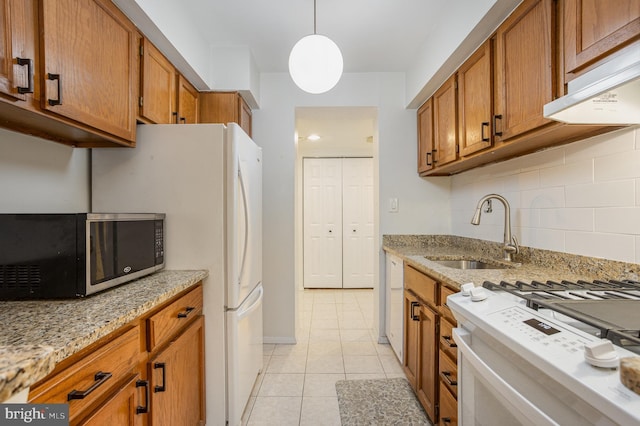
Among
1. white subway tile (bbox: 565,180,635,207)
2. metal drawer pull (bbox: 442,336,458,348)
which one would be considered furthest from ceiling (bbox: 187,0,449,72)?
metal drawer pull (bbox: 442,336,458,348)

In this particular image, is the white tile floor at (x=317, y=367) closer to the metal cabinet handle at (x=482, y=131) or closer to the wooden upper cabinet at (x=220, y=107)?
the metal cabinet handle at (x=482, y=131)

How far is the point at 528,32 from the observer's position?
1.24 metres

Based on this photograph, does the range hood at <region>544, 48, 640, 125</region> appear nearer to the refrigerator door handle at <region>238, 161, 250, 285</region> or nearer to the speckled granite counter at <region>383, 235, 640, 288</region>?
the speckled granite counter at <region>383, 235, 640, 288</region>

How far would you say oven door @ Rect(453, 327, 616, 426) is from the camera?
0.54 m

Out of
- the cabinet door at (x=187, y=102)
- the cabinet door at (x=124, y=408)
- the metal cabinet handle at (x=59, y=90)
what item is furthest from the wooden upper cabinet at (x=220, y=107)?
the cabinet door at (x=124, y=408)

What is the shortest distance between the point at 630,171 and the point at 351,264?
366cm

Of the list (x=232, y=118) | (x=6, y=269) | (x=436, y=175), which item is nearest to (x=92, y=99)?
(x=6, y=269)

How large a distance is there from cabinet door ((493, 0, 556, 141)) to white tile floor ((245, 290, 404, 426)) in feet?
5.85

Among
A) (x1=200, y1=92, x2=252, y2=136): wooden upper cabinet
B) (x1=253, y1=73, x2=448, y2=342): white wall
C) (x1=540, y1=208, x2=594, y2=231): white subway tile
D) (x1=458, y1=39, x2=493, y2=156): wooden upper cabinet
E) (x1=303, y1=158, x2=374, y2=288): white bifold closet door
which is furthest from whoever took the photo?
(x1=303, y1=158, x2=374, y2=288): white bifold closet door

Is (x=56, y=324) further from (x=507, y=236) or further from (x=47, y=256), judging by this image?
(x=507, y=236)

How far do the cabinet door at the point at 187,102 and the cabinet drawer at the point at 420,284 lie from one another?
1.80 metres

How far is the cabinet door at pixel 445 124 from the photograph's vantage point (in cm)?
196

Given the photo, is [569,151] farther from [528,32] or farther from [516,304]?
[516,304]

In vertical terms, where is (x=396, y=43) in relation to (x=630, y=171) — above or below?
above
